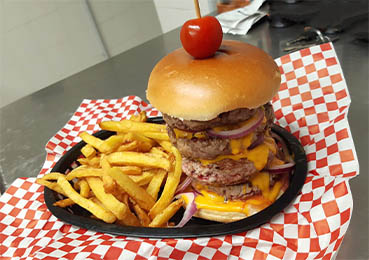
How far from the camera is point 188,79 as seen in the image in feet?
4.66

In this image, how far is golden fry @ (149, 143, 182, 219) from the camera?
1631mm

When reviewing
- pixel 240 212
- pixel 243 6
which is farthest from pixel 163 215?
pixel 243 6

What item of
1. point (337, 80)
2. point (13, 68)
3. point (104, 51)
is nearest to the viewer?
point (337, 80)

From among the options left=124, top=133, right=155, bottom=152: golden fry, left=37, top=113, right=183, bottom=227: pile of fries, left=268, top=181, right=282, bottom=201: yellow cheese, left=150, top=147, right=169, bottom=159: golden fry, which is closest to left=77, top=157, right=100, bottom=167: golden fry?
left=37, top=113, right=183, bottom=227: pile of fries

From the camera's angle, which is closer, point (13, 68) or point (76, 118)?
point (76, 118)

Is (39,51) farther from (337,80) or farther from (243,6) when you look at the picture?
(337,80)

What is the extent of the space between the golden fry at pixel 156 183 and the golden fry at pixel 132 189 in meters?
0.05

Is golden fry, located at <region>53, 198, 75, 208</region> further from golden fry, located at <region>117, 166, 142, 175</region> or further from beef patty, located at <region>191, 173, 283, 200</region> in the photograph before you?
beef patty, located at <region>191, 173, 283, 200</region>

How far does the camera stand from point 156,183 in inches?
68.3

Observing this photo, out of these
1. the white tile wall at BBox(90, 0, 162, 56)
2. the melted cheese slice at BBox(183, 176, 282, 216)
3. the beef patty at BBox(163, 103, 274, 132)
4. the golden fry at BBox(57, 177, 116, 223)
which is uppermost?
the beef patty at BBox(163, 103, 274, 132)

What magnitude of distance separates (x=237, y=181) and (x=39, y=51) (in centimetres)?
513

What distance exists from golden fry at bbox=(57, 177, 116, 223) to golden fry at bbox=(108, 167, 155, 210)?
0.14 meters

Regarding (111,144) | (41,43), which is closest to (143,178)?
(111,144)

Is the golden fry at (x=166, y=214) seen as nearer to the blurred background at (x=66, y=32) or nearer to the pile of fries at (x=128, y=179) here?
the pile of fries at (x=128, y=179)
